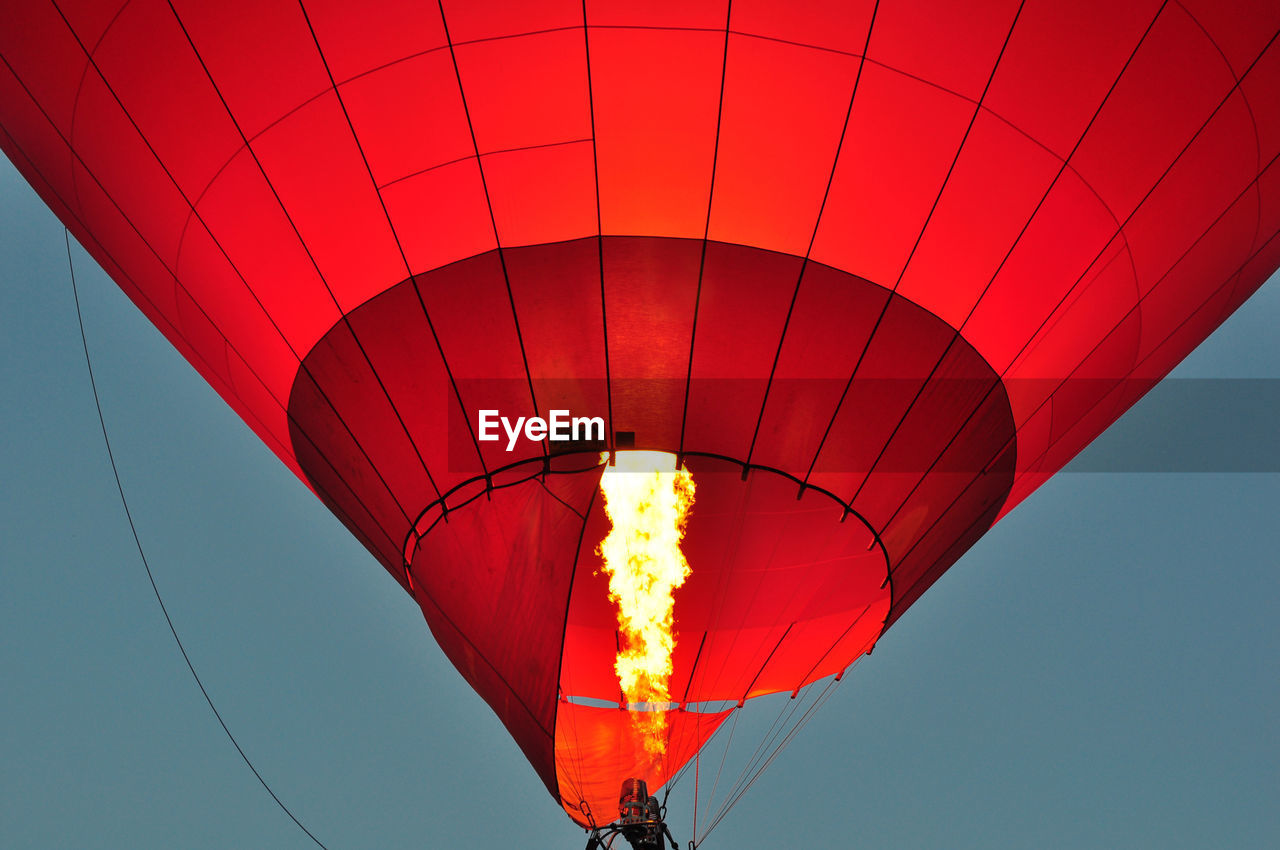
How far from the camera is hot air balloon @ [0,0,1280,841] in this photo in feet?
12.5

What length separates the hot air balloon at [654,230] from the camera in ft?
12.5

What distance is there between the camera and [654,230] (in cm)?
403

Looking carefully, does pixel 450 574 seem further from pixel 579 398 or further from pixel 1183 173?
pixel 1183 173

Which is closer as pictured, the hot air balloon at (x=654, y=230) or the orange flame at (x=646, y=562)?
the hot air balloon at (x=654, y=230)

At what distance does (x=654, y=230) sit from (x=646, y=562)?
154cm

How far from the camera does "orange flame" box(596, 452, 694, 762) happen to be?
14.4 feet

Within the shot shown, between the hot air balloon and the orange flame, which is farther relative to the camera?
the orange flame

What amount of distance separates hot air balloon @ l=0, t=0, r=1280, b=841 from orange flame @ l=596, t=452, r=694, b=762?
8 centimetres

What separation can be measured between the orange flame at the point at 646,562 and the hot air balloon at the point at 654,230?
0.27 ft

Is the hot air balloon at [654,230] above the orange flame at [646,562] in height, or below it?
above

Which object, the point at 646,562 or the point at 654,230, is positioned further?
the point at 646,562

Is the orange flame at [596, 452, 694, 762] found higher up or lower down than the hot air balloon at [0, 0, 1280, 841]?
lower down

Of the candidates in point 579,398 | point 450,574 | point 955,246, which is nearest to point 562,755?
point 450,574

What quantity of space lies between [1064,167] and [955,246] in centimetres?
49
